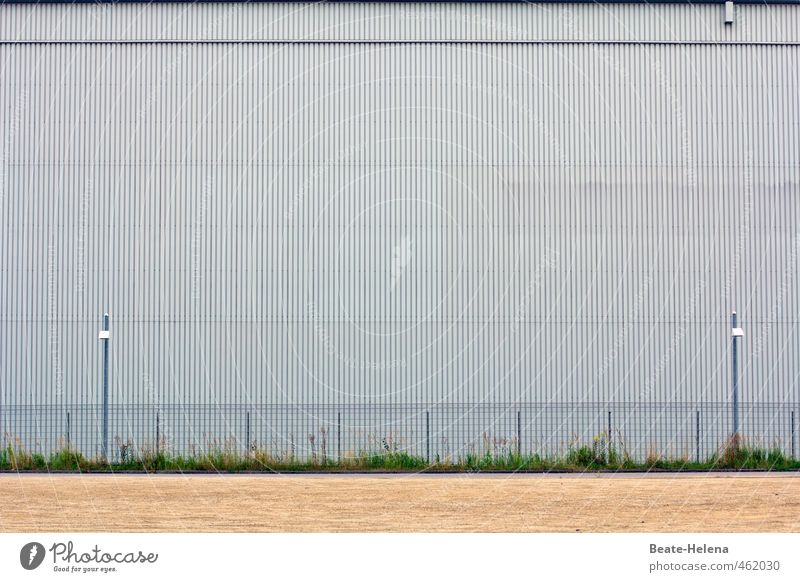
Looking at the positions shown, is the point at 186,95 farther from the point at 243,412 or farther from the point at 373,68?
the point at 243,412

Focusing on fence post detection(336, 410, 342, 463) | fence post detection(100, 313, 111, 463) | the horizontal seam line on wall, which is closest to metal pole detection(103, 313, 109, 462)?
fence post detection(100, 313, 111, 463)

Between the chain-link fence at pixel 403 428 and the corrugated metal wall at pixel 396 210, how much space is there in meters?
0.28

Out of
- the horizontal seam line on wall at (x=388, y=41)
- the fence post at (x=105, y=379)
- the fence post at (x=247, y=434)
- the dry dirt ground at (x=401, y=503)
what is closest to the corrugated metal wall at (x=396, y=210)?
the horizontal seam line on wall at (x=388, y=41)

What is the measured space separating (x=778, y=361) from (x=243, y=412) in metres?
11.3

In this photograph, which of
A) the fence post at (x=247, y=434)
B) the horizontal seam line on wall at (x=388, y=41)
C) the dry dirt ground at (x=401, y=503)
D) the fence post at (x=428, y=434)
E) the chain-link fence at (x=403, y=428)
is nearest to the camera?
the dry dirt ground at (x=401, y=503)

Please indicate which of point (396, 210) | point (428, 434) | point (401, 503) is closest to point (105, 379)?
point (428, 434)

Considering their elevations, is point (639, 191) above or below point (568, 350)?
above

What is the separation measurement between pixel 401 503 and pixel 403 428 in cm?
780

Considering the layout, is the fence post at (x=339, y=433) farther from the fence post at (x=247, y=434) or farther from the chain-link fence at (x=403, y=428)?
the fence post at (x=247, y=434)

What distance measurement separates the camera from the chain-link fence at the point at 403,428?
81.7ft

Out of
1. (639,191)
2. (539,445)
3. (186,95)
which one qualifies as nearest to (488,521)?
(539,445)

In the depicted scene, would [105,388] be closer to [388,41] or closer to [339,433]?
[339,433]

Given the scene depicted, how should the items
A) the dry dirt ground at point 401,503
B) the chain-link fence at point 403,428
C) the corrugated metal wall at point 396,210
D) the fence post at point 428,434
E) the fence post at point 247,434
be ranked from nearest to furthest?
the dry dirt ground at point 401,503, the fence post at point 247,434, the fence post at point 428,434, the chain-link fence at point 403,428, the corrugated metal wall at point 396,210

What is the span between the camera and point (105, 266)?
25.8 meters
